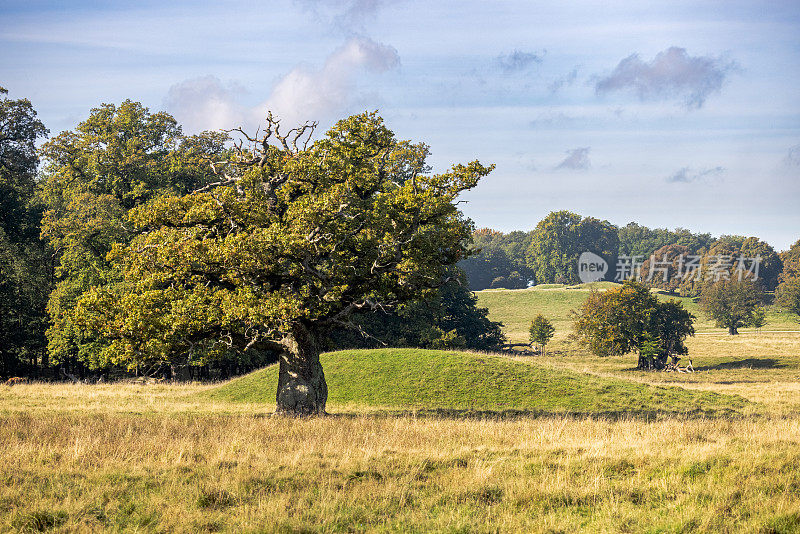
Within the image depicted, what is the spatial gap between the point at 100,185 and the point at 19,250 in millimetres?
7664

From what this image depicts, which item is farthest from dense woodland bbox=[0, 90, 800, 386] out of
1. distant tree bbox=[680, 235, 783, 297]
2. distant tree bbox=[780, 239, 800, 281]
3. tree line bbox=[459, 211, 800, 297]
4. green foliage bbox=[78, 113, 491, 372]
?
tree line bbox=[459, 211, 800, 297]

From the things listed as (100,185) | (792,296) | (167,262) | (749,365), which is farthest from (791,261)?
(167,262)

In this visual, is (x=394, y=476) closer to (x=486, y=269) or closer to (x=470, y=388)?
(x=470, y=388)

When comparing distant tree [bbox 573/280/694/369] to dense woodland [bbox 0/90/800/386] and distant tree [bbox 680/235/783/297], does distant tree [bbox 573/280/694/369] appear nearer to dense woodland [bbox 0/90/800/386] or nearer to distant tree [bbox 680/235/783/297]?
dense woodland [bbox 0/90/800/386]

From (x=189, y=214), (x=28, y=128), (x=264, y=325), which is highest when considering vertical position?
(x=28, y=128)

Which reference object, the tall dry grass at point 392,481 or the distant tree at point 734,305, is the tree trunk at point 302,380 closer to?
the tall dry grass at point 392,481

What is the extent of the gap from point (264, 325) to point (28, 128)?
41.8 meters

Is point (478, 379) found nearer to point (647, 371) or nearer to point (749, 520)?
point (749, 520)

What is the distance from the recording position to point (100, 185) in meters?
50.1

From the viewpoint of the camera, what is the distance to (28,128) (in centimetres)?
5100

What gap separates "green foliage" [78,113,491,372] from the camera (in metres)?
20.4

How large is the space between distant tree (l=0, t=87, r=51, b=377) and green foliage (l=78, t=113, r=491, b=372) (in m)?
30.7

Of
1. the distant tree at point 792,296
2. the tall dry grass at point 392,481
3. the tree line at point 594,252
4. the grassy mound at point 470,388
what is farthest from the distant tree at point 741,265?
the tall dry grass at point 392,481

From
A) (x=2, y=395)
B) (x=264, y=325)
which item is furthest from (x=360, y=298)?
(x=2, y=395)
